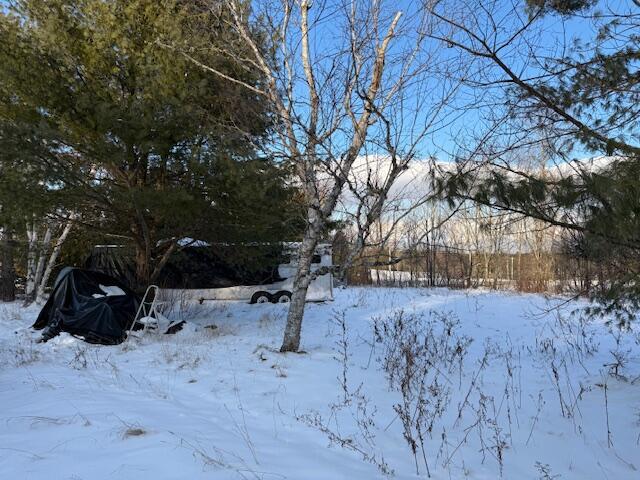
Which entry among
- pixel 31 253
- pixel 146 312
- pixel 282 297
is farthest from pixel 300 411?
pixel 282 297

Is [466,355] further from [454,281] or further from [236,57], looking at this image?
[454,281]

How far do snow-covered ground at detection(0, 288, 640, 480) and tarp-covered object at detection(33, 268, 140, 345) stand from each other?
0.41m

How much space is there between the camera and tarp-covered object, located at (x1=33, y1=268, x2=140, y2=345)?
8.68 metres

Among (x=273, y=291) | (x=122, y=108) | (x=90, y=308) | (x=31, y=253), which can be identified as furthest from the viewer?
(x=273, y=291)

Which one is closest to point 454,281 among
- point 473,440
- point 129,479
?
point 473,440

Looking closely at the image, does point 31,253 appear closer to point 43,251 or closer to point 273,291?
point 43,251

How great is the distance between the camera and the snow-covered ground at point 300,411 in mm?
3352

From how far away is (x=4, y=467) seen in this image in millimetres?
3039

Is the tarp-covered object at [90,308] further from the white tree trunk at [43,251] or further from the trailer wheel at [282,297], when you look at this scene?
the trailer wheel at [282,297]

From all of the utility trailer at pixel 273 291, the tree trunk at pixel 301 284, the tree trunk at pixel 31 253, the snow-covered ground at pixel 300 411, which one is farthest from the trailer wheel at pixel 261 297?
the tree trunk at pixel 301 284

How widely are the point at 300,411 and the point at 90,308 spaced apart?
18.7 ft

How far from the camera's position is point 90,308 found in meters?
8.91

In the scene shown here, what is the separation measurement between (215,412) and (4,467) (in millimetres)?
1855

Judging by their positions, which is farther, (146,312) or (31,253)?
(31,253)
